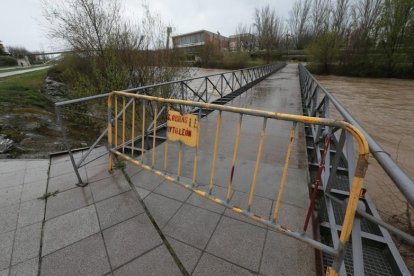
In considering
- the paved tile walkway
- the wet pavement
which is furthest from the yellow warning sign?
the paved tile walkway

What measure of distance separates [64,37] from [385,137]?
1150cm

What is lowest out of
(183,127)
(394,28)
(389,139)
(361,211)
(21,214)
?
(389,139)

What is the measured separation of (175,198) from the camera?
8.07ft

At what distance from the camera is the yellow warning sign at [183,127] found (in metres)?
1.90

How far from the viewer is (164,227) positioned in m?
2.05

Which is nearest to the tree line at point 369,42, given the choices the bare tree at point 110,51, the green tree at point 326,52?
the green tree at point 326,52

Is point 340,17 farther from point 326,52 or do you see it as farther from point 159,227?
point 159,227

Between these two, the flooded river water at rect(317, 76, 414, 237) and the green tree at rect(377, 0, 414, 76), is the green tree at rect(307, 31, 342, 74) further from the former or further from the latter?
the flooded river water at rect(317, 76, 414, 237)

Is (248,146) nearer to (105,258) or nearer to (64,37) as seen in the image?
(105,258)

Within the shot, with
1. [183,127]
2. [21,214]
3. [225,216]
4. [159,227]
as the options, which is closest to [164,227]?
[159,227]

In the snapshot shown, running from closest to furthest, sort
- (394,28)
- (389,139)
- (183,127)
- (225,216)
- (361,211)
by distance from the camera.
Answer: (361,211)
(183,127)
(225,216)
(389,139)
(394,28)

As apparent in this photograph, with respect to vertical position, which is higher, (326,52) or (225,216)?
(326,52)

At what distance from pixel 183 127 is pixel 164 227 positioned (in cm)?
99

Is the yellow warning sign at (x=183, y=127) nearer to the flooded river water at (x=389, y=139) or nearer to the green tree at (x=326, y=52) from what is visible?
the flooded river water at (x=389, y=139)
